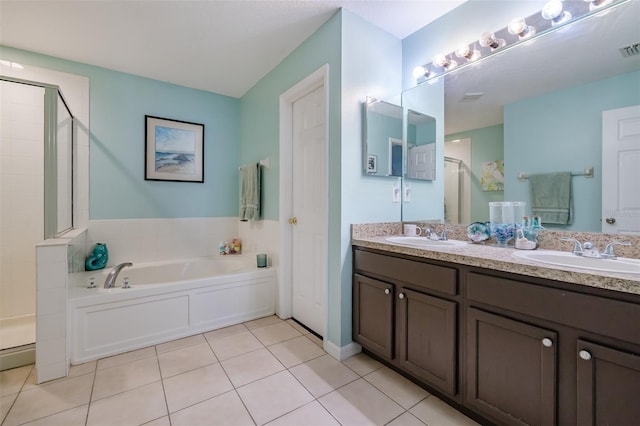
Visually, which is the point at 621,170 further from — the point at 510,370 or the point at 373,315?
the point at 373,315

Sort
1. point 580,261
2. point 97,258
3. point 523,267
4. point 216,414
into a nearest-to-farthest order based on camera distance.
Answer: point 523,267 < point 580,261 < point 216,414 < point 97,258

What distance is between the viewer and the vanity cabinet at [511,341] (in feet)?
3.10

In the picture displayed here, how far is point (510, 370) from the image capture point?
1.20 m

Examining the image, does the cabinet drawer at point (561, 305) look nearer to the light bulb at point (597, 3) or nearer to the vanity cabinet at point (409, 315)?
the vanity cabinet at point (409, 315)

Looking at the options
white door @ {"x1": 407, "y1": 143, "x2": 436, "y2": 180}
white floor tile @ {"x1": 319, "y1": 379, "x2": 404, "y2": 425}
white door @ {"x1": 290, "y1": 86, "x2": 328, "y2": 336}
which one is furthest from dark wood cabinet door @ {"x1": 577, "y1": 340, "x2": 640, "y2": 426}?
white door @ {"x1": 290, "y1": 86, "x2": 328, "y2": 336}

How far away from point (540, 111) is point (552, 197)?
19.5 inches

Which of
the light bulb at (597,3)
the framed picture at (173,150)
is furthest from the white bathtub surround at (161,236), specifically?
the light bulb at (597,3)

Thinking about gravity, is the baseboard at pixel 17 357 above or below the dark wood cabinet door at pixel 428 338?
below

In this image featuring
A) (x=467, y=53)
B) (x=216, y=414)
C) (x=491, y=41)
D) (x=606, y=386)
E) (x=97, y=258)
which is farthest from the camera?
(x=97, y=258)

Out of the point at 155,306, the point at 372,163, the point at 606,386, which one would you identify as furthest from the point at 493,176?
the point at 155,306

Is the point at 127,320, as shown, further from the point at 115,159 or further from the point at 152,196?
the point at 115,159

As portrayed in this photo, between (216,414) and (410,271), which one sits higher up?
(410,271)

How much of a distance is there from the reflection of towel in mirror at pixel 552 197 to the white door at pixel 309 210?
1402 millimetres

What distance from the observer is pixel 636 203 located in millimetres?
1262
